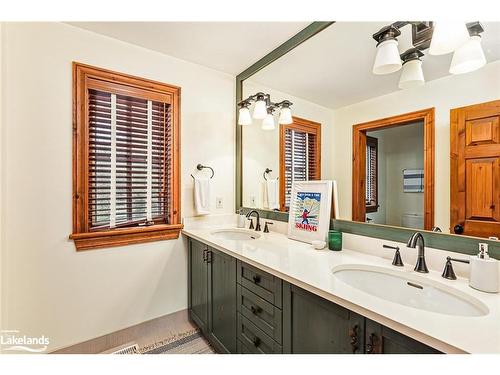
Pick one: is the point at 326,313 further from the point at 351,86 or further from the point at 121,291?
the point at 121,291

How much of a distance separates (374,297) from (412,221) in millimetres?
539

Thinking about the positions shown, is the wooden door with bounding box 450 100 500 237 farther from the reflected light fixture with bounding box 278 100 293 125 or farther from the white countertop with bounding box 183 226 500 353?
the reflected light fixture with bounding box 278 100 293 125

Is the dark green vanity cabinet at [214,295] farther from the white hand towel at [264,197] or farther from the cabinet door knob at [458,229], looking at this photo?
the cabinet door knob at [458,229]

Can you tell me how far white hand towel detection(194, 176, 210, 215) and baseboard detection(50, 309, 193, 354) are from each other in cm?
88

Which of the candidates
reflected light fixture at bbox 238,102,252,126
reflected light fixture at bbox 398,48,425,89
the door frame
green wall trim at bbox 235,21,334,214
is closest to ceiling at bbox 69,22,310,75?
green wall trim at bbox 235,21,334,214

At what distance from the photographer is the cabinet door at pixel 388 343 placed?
65 centimetres

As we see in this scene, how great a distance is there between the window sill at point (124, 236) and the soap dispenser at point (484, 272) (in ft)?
5.88

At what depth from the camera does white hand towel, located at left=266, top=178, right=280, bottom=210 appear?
197cm

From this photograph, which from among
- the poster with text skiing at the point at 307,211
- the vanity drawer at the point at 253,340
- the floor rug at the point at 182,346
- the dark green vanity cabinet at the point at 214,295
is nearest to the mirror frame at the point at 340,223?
the poster with text skiing at the point at 307,211

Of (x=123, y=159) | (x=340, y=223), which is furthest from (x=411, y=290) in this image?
(x=123, y=159)

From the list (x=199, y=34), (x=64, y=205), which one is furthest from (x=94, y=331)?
(x=199, y=34)

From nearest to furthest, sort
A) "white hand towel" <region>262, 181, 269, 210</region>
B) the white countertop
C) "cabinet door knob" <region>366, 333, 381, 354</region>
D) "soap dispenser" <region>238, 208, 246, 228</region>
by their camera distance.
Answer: the white countertop
"cabinet door knob" <region>366, 333, 381, 354</region>
"white hand towel" <region>262, 181, 269, 210</region>
"soap dispenser" <region>238, 208, 246, 228</region>
